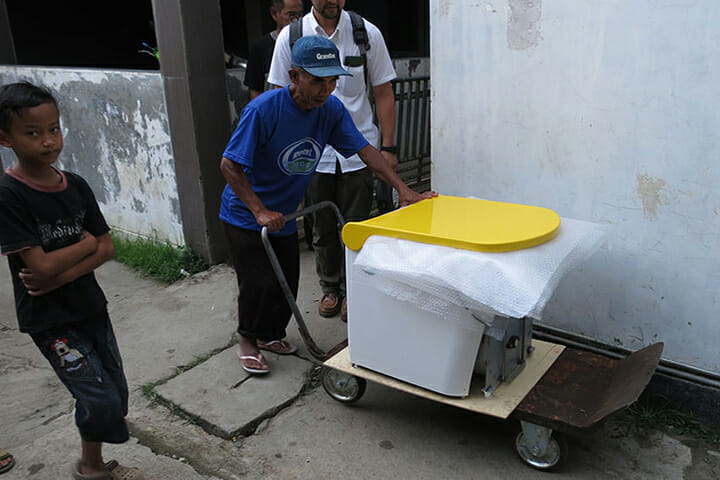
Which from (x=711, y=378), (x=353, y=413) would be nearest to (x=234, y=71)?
(x=353, y=413)

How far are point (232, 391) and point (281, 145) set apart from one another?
3.97 ft

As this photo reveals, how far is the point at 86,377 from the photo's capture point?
204 cm

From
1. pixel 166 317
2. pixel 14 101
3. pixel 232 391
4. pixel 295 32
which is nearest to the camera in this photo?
pixel 14 101

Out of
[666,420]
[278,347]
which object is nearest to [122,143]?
[278,347]

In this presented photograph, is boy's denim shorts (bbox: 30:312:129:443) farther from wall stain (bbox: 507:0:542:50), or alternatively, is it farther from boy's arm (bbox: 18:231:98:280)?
wall stain (bbox: 507:0:542:50)

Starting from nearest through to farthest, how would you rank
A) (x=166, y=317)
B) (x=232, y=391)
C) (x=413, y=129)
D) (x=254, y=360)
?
(x=232, y=391) → (x=254, y=360) → (x=166, y=317) → (x=413, y=129)

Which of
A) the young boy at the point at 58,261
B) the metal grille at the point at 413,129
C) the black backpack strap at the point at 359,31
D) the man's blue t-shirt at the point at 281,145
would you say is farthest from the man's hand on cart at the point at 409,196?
the metal grille at the point at 413,129

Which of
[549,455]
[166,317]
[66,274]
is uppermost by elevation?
[66,274]

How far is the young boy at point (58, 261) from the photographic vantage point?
1835 millimetres

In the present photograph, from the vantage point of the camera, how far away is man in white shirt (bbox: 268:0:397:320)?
3174 mm

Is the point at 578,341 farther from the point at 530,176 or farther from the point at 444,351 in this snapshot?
the point at 444,351

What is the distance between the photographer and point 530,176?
2.84 metres

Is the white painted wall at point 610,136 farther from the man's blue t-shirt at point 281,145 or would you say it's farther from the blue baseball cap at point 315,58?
the blue baseball cap at point 315,58

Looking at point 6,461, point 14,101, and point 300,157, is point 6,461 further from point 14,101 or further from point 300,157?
point 300,157
